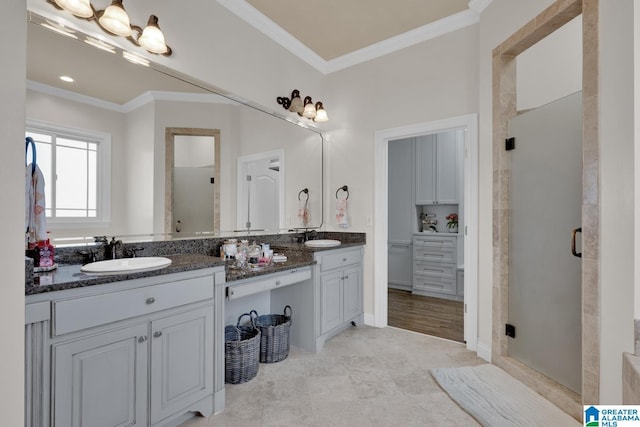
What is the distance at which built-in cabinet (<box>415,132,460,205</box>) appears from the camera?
179 inches

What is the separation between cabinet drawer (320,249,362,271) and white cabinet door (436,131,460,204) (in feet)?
6.90

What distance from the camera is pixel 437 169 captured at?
15.2ft

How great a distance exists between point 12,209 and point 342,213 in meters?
2.69

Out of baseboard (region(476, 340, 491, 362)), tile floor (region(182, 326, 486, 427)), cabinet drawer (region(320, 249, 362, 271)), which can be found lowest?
tile floor (region(182, 326, 486, 427))

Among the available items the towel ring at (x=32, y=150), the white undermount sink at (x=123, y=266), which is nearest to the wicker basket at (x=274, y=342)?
the white undermount sink at (x=123, y=266)

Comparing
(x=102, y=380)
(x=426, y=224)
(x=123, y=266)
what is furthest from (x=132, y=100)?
(x=426, y=224)

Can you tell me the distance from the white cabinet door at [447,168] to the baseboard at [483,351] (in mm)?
2419

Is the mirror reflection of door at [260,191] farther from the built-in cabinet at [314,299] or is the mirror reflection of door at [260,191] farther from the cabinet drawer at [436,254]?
the cabinet drawer at [436,254]

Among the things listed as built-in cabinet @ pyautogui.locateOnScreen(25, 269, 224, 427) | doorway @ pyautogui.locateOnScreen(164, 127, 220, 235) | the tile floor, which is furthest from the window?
the tile floor

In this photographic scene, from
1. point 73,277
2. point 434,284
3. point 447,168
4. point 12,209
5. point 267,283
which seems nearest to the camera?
point 12,209

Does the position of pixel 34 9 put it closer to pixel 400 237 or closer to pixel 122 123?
pixel 122 123

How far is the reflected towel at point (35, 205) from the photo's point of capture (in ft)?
4.45

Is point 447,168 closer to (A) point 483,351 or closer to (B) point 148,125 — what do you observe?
(A) point 483,351

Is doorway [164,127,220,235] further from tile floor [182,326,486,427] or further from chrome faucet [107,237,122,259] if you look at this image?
tile floor [182,326,486,427]
